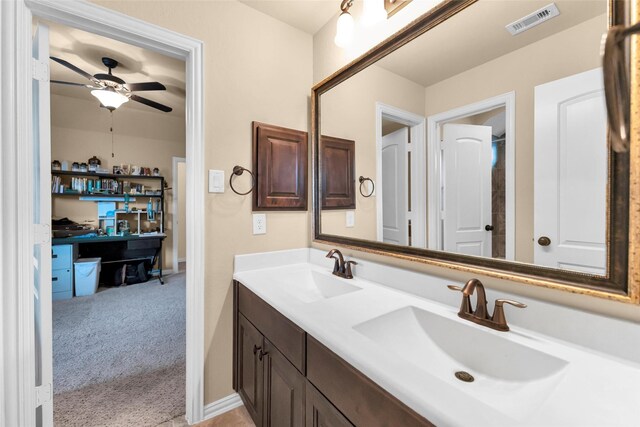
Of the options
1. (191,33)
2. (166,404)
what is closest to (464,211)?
(191,33)

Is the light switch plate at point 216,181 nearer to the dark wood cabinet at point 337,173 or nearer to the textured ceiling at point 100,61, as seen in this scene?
the dark wood cabinet at point 337,173

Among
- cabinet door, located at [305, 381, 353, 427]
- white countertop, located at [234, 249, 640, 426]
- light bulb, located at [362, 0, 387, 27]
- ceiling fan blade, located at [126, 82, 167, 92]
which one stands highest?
ceiling fan blade, located at [126, 82, 167, 92]

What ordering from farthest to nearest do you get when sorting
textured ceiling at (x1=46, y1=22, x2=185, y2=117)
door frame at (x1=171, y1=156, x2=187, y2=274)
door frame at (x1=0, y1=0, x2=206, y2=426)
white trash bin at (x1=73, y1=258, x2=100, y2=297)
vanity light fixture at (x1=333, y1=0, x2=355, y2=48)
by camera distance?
door frame at (x1=171, y1=156, x2=187, y2=274) → white trash bin at (x1=73, y1=258, x2=100, y2=297) → textured ceiling at (x1=46, y1=22, x2=185, y2=117) → vanity light fixture at (x1=333, y1=0, x2=355, y2=48) → door frame at (x1=0, y1=0, x2=206, y2=426)

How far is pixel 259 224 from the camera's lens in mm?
1687

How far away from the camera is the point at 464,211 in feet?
3.47

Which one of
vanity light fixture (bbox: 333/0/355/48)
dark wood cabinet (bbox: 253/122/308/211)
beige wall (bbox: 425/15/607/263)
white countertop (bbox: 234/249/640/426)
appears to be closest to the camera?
white countertop (bbox: 234/249/640/426)

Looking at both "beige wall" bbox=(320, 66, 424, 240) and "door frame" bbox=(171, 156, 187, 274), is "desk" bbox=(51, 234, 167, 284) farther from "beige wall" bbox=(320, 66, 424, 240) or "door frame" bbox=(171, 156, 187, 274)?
"beige wall" bbox=(320, 66, 424, 240)

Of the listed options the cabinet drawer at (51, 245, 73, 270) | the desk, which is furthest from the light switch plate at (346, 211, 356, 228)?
the cabinet drawer at (51, 245, 73, 270)

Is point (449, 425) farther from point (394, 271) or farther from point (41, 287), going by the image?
point (41, 287)

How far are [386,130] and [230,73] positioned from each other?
3.23 feet

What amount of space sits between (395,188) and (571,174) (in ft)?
2.15

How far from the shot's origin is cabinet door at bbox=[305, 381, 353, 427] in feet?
2.47

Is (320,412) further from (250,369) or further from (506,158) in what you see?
(506,158)

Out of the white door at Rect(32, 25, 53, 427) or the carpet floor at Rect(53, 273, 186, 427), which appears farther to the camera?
the carpet floor at Rect(53, 273, 186, 427)
